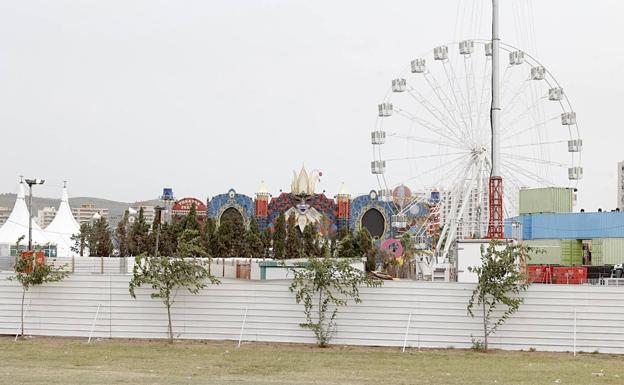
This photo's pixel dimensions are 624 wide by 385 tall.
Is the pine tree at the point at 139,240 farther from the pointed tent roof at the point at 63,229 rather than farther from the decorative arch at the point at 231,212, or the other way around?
the decorative arch at the point at 231,212

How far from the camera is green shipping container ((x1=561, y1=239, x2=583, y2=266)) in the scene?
7075cm

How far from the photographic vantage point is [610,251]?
6888 centimetres

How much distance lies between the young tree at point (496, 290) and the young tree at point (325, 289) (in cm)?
305

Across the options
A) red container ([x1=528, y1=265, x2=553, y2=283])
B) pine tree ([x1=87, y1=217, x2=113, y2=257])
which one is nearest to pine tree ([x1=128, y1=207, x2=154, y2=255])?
pine tree ([x1=87, y1=217, x2=113, y2=257])

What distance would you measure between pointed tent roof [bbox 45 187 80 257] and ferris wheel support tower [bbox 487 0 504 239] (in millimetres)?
54593

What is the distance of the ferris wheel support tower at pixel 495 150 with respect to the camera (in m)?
48.2

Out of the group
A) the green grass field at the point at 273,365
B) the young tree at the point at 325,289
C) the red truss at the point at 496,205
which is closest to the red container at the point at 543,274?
the red truss at the point at 496,205

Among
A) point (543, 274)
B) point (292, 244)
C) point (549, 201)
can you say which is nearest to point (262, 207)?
point (292, 244)

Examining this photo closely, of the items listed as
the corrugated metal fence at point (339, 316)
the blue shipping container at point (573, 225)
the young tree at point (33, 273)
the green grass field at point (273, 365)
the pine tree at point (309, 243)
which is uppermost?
the blue shipping container at point (573, 225)

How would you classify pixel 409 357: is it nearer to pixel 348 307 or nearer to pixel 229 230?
pixel 348 307

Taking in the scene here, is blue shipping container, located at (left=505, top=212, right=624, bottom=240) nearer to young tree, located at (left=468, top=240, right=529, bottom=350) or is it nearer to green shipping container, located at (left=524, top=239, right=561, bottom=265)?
green shipping container, located at (left=524, top=239, right=561, bottom=265)

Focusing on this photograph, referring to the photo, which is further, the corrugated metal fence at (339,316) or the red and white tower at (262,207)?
the red and white tower at (262,207)

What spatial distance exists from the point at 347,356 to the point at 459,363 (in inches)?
130

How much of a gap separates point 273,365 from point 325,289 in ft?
17.6
